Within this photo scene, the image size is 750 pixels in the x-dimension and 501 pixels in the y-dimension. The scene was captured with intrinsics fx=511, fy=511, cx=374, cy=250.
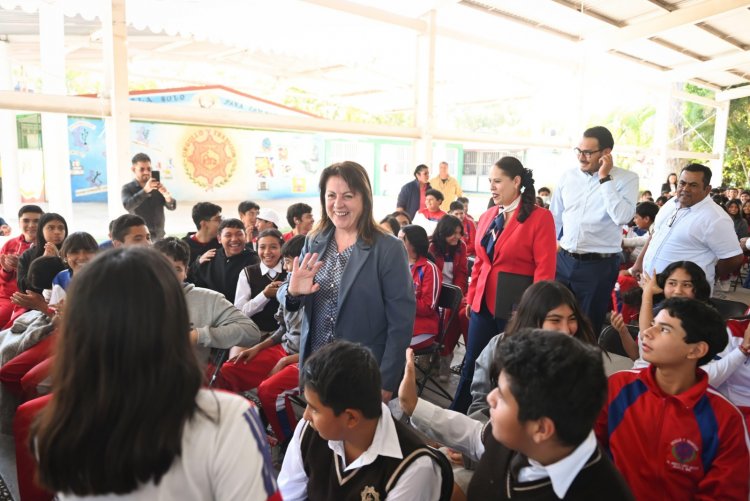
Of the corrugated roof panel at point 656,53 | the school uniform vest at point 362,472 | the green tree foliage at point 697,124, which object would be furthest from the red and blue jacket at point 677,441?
the green tree foliage at point 697,124

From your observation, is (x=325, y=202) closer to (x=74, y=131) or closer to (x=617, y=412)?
(x=617, y=412)

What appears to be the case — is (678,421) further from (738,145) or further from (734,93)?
(738,145)

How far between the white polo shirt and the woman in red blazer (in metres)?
1.14

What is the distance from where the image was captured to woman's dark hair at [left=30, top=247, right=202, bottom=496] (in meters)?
0.79

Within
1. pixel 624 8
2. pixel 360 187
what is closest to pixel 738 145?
pixel 624 8

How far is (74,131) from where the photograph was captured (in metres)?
6.91

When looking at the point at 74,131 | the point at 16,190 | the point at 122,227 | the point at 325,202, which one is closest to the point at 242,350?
the point at 122,227

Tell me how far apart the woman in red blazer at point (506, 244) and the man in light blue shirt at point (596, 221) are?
820 millimetres

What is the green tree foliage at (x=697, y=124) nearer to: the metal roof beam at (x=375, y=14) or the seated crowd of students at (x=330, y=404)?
the metal roof beam at (x=375, y=14)

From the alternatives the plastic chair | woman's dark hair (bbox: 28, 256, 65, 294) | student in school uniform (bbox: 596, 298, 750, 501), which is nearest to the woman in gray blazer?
student in school uniform (bbox: 596, 298, 750, 501)

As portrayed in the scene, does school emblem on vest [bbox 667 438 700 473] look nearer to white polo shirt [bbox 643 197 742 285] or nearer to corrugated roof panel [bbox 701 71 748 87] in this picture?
white polo shirt [bbox 643 197 742 285]

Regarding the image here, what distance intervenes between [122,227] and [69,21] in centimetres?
493

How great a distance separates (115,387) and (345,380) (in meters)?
0.70

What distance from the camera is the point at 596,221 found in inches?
132
